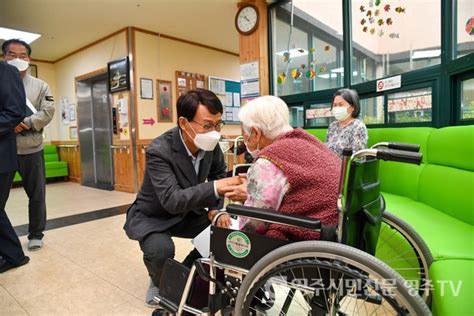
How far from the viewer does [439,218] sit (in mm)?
1471

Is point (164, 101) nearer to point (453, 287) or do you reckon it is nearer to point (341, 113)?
point (341, 113)

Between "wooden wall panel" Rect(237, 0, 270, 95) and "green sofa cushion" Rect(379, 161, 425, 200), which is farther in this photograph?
"wooden wall panel" Rect(237, 0, 270, 95)

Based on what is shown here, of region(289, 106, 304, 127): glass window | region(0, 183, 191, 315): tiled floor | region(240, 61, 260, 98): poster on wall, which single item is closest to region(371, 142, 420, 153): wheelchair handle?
region(0, 183, 191, 315): tiled floor

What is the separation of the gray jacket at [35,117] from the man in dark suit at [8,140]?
0.31m

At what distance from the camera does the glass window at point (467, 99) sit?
2.11 meters

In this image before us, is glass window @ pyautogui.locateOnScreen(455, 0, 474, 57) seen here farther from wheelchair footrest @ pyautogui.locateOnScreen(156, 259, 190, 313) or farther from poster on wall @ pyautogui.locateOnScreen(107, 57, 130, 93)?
poster on wall @ pyautogui.locateOnScreen(107, 57, 130, 93)

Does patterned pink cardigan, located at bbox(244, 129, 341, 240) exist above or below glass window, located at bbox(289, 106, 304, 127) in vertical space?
below

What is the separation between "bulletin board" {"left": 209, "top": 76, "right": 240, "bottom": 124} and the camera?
18.6 feet

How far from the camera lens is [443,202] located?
160cm

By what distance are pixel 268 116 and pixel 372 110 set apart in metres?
2.43

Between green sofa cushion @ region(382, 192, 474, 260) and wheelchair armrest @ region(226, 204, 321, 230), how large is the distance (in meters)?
0.61

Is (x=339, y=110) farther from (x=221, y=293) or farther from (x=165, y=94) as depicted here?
(x=165, y=94)

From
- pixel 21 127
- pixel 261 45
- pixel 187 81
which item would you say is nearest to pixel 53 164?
pixel 187 81

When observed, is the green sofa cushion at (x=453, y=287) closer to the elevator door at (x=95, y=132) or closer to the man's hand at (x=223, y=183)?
the man's hand at (x=223, y=183)
